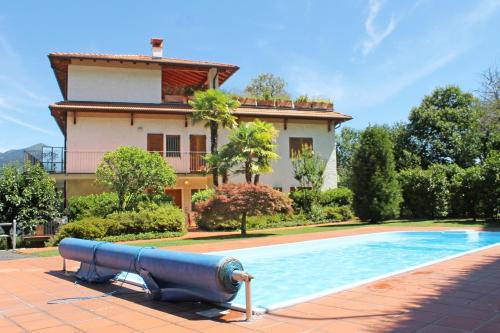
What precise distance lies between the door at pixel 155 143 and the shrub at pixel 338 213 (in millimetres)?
9746

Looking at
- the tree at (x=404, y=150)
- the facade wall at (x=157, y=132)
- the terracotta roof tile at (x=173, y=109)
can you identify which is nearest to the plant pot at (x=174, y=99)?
the terracotta roof tile at (x=173, y=109)

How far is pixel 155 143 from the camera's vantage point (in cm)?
2402

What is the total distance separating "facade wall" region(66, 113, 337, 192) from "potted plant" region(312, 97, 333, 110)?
4.64 feet

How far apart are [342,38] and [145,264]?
52.6 ft

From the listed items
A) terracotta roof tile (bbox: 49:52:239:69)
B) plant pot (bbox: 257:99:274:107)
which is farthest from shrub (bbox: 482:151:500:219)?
Answer: terracotta roof tile (bbox: 49:52:239:69)

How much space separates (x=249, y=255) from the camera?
1146cm

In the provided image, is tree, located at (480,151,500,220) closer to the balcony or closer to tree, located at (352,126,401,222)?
tree, located at (352,126,401,222)

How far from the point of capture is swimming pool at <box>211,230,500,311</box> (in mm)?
7820

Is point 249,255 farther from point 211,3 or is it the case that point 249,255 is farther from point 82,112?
point 82,112

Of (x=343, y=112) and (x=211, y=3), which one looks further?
(x=343, y=112)

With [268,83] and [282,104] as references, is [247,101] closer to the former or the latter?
[282,104]

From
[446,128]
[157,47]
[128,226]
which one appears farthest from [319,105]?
[128,226]

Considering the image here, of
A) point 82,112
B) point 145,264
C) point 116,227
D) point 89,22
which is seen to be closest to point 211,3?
point 89,22

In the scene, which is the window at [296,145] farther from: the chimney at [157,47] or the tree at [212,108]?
the chimney at [157,47]
